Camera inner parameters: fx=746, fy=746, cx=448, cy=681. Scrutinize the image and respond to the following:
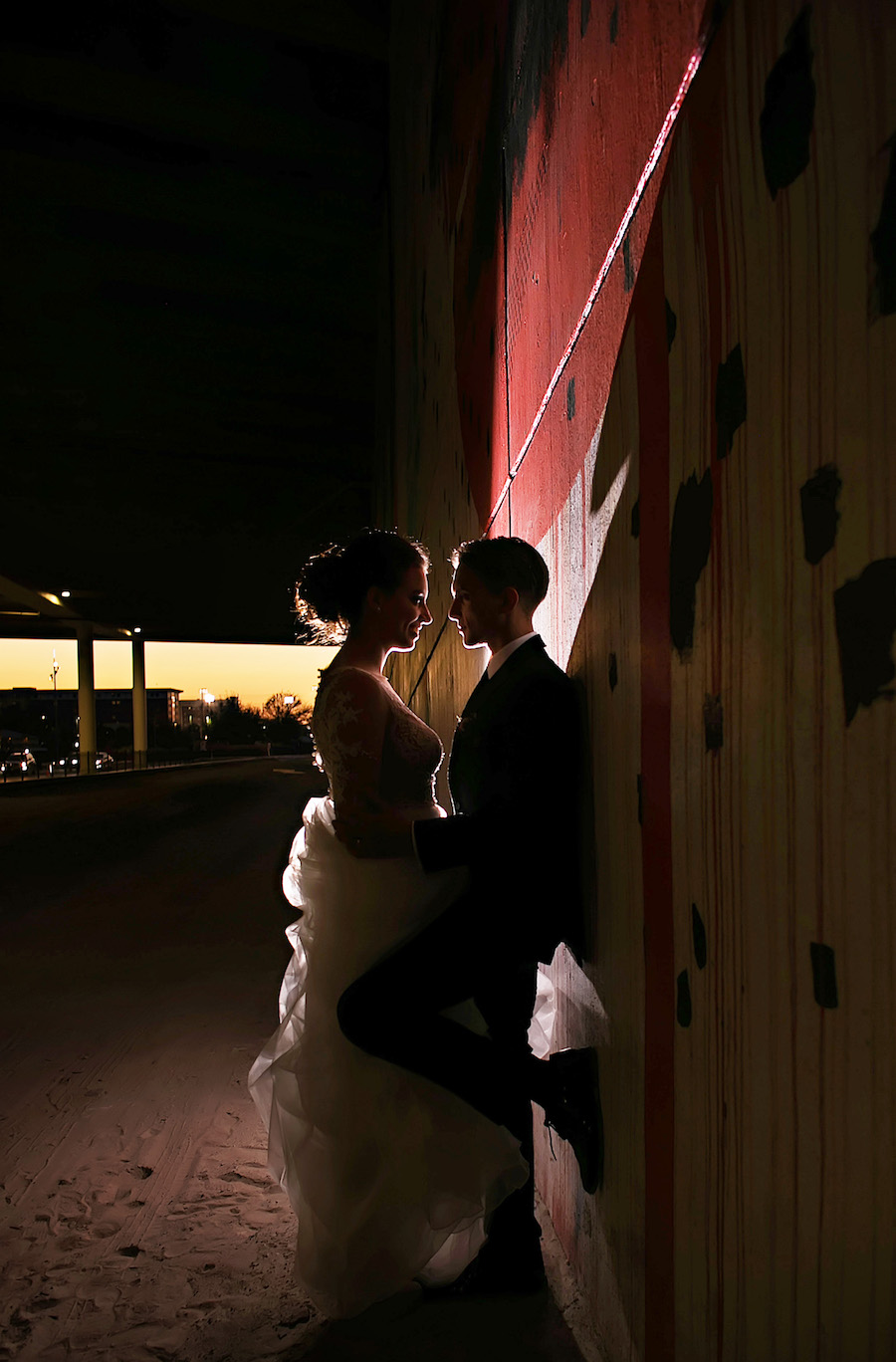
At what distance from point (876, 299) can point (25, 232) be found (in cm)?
1172

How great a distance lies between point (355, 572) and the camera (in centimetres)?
238

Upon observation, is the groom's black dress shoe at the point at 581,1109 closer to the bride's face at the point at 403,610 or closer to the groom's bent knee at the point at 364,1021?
the groom's bent knee at the point at 364,1021

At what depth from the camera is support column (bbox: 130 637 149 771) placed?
3866 centimetres

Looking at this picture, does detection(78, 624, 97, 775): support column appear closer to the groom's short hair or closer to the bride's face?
the bride's face

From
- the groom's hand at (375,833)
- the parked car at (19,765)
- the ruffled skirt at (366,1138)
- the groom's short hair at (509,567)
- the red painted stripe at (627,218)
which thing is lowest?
the parked car at (19,765)

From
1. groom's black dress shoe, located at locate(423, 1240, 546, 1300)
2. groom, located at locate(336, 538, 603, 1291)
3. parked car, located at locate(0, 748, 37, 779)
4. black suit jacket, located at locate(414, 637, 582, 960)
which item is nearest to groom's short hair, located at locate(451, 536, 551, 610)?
groom, located at locate(336, 538, 603, 1291)

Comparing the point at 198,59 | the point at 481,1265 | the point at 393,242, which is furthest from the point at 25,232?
the point at 481,1265

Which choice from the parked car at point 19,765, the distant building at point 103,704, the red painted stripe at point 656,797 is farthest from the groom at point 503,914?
the distant building at point 103,704

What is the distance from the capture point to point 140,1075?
11.0 feet

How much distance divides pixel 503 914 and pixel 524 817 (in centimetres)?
24

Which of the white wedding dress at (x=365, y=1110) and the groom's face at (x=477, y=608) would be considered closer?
the white wedding dress at (x=365, y=1110)

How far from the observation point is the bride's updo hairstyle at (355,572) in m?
2.37

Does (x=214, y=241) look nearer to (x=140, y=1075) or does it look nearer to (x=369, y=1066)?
(x=140, y=1075)

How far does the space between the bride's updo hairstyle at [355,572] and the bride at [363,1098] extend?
29 centimetres
